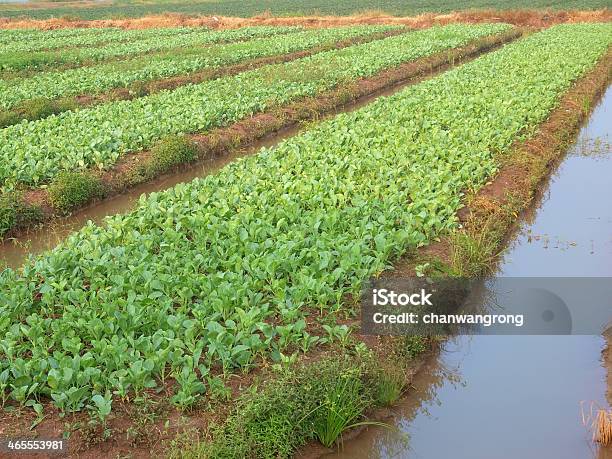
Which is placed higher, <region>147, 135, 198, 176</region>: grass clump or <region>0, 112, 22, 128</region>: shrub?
<region>0, 112, 22, 128</region>: shrub

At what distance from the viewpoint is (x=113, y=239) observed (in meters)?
7.53

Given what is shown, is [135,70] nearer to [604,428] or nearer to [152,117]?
[152,117]

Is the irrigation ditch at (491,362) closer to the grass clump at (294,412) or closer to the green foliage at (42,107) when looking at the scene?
the grass clump at (294,412)

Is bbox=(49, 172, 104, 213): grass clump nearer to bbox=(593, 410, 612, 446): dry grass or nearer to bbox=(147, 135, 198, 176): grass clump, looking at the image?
bbox=(147, 135, 198, 176): grass clump

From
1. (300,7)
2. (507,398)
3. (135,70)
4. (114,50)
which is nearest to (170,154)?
(507,398)

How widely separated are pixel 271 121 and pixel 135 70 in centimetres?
687

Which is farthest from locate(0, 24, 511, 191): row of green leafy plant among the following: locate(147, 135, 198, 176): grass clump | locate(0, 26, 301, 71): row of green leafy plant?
locate(0, 26, 301, 71): row of green leafy plant

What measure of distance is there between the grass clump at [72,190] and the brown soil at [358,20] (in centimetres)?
2709

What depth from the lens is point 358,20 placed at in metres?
37.2

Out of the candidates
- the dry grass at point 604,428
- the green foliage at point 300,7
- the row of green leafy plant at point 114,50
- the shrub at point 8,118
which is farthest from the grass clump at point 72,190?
the green foliage at point 300,7

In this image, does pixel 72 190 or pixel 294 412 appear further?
pixel 72 190

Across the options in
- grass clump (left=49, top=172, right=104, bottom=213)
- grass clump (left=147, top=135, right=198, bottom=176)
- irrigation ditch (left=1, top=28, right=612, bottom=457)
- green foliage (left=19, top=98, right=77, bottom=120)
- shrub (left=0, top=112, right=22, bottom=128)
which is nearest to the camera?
irrigation ditch (left=1, top=28, right=612, bottom=457)

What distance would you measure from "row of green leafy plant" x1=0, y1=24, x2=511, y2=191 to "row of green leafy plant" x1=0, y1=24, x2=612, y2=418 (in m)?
2.56

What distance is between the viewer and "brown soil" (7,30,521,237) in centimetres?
1072
